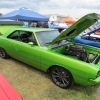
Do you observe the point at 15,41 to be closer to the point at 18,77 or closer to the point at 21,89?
the point at 18,77

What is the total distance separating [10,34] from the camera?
4789mm

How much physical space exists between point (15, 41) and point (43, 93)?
206cm

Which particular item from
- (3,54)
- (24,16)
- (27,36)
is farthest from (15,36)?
(24,16)

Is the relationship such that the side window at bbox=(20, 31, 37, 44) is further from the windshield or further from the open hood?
Answer: the open hood

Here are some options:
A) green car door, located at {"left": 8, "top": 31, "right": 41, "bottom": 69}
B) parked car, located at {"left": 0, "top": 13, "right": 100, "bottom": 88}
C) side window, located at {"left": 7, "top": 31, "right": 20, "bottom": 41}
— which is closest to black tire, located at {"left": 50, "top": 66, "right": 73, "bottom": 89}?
parked car, located at {"left": 0, "top": 13, "right": 100, "bottom": 88}

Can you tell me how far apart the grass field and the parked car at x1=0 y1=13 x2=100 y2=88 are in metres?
0.24

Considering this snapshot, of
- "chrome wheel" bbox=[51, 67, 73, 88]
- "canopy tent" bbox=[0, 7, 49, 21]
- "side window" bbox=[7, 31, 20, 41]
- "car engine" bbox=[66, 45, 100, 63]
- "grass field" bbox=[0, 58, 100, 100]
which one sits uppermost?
"canopy tent" bbox=[0, 7, 49, 21]

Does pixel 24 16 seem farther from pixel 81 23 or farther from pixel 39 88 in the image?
pixel 39 88

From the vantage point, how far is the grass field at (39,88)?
324 centimetres

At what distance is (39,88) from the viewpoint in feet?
11.6

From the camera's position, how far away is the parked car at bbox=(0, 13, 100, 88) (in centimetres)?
312

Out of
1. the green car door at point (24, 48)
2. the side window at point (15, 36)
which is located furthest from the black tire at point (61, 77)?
the side window at point (15, 36)

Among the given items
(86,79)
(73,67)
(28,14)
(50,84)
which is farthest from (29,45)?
(28,14)

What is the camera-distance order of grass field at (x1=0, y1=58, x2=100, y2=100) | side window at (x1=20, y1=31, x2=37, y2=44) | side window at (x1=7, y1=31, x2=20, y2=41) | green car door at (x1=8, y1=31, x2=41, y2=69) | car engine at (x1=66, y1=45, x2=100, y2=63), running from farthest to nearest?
side window at (x1=7, y1=31, x2=20, y2=41) → side window at (x1=20, y1=31, x2=37, y2=44) → green car door at (x1=8, y1=31, x2=41, y2=69) → car engine at (x1=66, y1=45, x2=100, y2=63) → grass field at (x1=0, y1=58, x2=100, y2=100)
